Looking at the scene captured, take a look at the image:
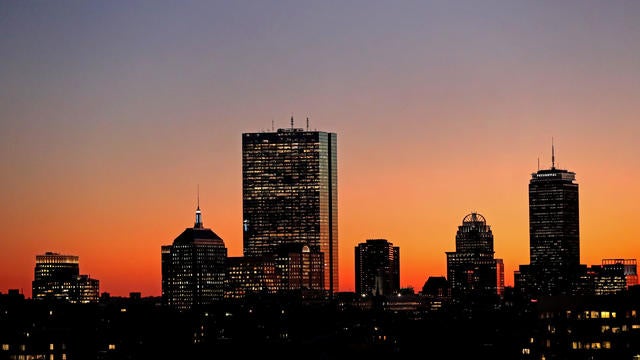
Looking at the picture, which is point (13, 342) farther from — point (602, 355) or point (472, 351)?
point (472, 351)

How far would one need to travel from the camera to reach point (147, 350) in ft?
550

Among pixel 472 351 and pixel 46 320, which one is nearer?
pixel 46 320

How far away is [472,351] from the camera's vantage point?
615ft

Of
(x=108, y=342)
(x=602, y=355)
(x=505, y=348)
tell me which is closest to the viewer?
(x=602, y=355)

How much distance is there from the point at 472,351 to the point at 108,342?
150ft

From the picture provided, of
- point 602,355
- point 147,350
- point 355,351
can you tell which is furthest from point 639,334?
point 147,350

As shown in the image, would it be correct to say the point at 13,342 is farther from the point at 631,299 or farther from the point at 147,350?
the point at 631,299

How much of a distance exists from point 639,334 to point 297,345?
2310 inches

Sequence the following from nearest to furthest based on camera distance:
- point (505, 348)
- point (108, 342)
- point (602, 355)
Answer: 1. point (602, 355)
2. point (108, 342)
3. point (505, 348)

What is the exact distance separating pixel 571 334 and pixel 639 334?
5.97 meters

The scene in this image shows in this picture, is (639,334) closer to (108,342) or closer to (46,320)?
(108,342)

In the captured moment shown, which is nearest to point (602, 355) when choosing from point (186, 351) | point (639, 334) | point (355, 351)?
point (639, 334)

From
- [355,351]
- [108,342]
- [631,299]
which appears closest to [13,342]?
[108,342]

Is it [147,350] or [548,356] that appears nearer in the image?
[548,356]
